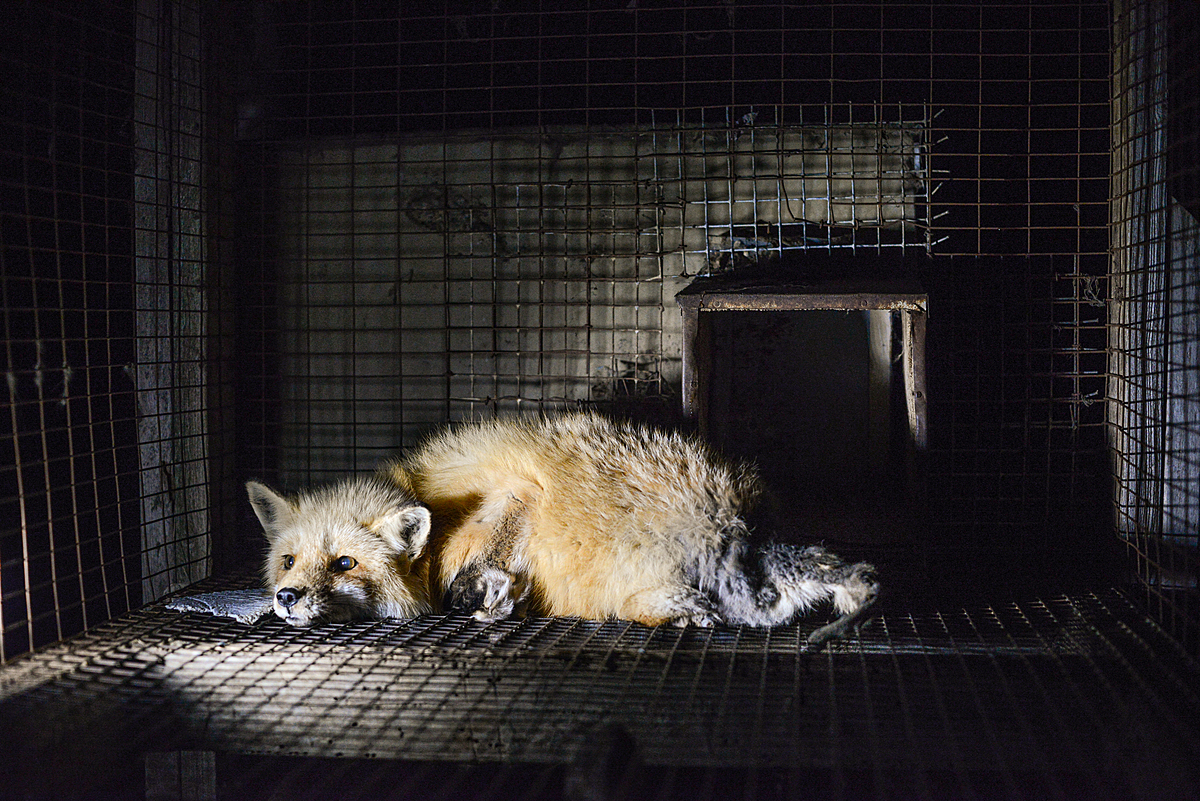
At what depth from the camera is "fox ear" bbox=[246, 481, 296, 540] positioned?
102 inches

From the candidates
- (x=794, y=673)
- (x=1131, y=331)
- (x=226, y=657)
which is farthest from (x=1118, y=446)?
(x=226, y=657)

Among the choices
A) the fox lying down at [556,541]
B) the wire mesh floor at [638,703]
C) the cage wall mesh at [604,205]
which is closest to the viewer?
the wire mesh floor at [638,703]

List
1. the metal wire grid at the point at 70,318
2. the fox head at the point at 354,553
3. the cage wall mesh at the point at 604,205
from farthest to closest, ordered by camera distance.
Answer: the cage wall mesh at the point at 604,205 < the metal wire grid at the point at 70,318 < the fox head at the point at 354,553

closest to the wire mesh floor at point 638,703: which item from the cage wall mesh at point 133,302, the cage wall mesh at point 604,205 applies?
the cage wall mesh at point 133,302

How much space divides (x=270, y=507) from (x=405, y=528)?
1.72ft

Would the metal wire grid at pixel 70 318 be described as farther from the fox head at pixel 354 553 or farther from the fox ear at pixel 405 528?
the fox ear at pixel 405 528

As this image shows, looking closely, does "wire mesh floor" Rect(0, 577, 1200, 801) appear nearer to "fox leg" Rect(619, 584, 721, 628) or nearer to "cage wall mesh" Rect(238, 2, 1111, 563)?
"fox leg" Rect(619, 584, 721, 628)

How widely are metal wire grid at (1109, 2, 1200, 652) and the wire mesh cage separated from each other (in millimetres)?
23

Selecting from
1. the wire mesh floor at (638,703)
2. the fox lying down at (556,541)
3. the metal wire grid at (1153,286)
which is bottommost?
the wire mesh floor at (638,703)

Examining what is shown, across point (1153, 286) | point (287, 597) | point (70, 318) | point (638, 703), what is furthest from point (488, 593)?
point (1153, 286)

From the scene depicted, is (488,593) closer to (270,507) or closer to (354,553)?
(354,553)

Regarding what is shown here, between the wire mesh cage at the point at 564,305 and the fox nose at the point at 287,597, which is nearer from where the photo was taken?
the wire mesh cage at the point at 564,305

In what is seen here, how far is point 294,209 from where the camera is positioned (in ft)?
11.3

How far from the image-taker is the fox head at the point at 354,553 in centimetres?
237
